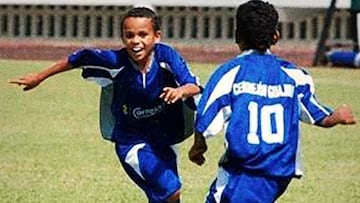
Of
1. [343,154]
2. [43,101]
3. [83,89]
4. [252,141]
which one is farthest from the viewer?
[83,89]

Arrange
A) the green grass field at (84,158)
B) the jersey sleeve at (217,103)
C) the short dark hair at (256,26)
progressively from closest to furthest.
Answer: the jersey sleeve at (217,103) → the short dark hair at (256,26) → the green grass field at (84,158)

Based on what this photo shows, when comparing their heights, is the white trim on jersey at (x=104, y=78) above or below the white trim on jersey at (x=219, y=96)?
below

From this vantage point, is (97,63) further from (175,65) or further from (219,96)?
(219,96)

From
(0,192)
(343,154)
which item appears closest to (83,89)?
(343,154)

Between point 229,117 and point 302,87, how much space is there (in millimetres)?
387

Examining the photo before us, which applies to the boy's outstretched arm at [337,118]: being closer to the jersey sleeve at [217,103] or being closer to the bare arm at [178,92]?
the jersey sleeve at [217,103]

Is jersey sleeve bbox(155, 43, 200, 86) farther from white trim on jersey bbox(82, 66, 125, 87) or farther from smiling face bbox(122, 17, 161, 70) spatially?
white trim on jersey bbox(82, 66, 125, 87)

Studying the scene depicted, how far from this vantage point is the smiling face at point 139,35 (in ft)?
24.3

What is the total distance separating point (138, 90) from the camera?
24.7ft

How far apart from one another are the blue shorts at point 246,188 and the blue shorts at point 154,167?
1.29 m

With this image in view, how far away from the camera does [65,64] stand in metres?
7.55

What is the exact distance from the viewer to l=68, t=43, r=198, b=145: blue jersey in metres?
7.52

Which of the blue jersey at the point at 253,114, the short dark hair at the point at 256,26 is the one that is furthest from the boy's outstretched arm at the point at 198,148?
the short dark hair at the point at 256,26

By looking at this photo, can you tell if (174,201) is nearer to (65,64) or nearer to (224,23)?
(65,64)
